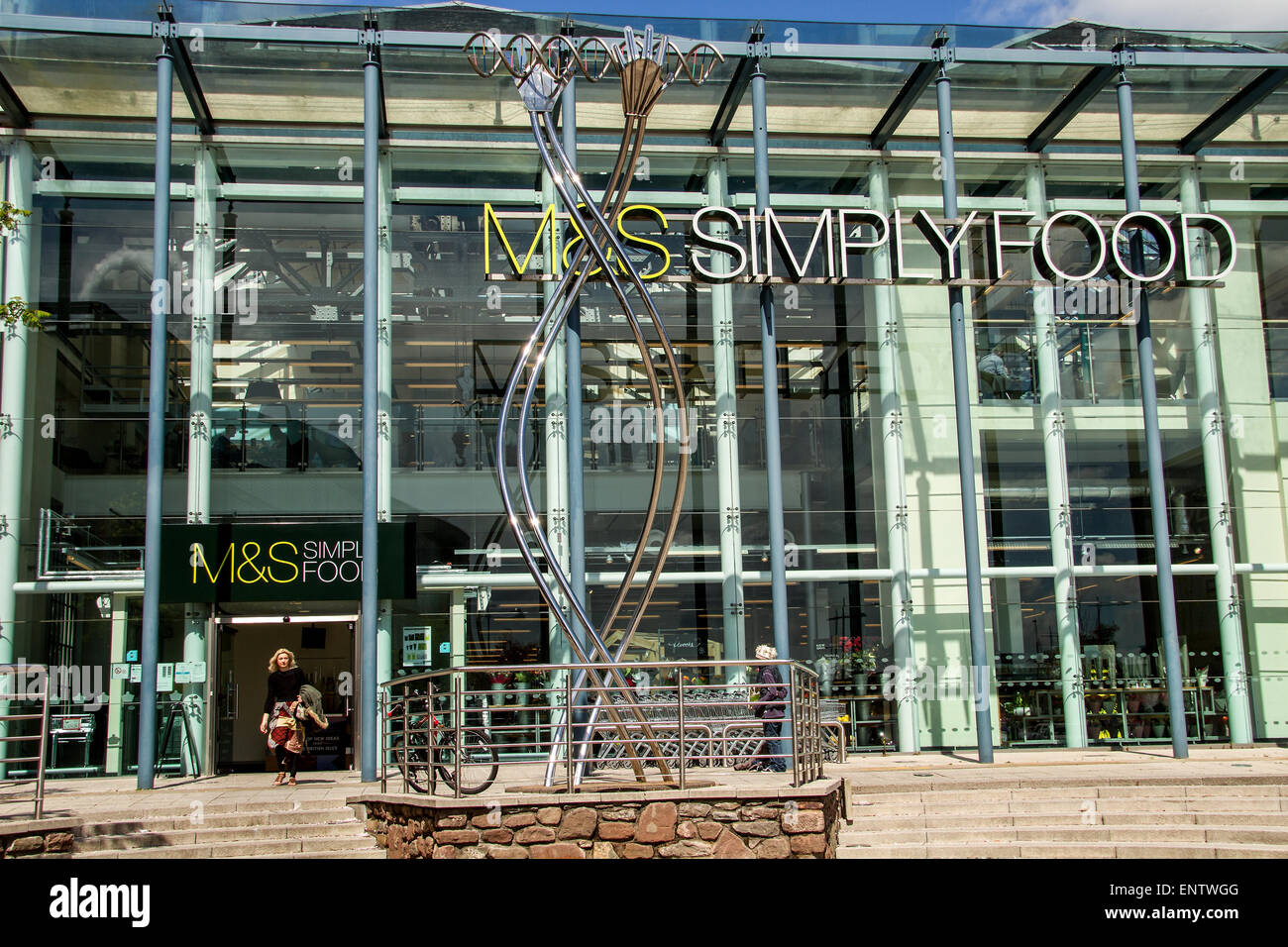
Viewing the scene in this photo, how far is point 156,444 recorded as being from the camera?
13.2 meters

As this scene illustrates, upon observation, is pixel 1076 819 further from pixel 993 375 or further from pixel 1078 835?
pixel 993 375

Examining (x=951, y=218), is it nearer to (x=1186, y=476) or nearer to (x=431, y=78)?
(x=1186, y=476)

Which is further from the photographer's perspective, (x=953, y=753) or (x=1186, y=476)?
(x=1186, y=476)

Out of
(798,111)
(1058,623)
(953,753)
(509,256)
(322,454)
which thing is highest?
(798,111)

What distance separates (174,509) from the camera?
14578 millimetres

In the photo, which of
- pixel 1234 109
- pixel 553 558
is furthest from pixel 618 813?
pixel 1234 109

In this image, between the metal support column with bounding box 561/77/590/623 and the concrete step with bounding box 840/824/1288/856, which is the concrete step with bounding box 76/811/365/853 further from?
the metal support column with bounding box 561/77/590/623

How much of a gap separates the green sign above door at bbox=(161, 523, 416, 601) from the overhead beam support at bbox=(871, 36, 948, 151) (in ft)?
26.3

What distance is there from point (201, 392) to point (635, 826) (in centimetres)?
881

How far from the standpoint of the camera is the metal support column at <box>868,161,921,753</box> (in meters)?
15.4

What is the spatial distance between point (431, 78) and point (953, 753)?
33.9ft

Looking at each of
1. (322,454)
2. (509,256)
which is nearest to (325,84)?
(509,256)

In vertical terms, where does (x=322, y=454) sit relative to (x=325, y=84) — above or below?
below
